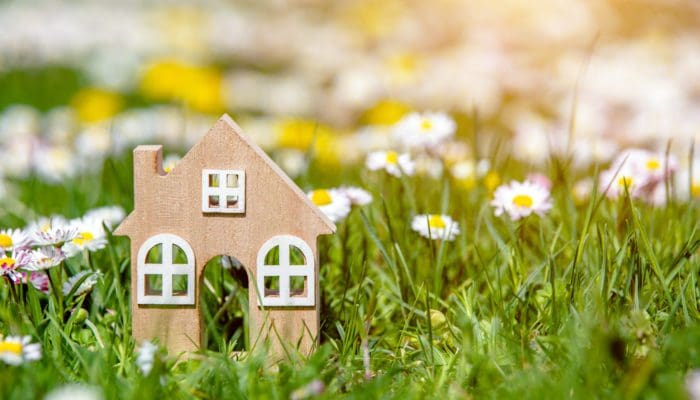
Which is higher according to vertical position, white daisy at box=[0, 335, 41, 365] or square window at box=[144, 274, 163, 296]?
square window at box=[144, 274, 163, 296]

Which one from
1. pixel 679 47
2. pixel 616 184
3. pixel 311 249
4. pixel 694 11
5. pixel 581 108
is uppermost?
pixel 694 11

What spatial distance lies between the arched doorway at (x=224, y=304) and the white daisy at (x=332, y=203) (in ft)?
0.80

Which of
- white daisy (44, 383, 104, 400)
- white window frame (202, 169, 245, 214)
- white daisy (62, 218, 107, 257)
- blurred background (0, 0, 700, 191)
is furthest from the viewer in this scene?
blurred background (0, 0, 700, 191)

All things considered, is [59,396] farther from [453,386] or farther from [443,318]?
[443,318]

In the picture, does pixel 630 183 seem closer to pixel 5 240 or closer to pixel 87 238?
pixel 87 238

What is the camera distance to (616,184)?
2.05 m

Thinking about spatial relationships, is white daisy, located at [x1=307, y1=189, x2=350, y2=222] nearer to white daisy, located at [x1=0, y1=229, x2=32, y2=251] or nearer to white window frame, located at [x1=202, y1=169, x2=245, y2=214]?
white window frame, located at [x1=202, y1=169, x2=245, y2=214]

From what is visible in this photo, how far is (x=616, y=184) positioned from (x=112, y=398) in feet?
4.33

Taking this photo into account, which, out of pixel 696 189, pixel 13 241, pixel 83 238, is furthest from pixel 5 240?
pixel 696 189

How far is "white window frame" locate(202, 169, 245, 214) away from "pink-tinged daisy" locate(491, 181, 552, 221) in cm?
60

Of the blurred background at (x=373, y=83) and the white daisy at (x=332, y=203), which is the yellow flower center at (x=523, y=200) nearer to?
the white daisy at (x=332, y=203)

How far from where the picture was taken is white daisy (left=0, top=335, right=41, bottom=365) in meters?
1.33

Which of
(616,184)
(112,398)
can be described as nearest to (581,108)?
(616,184)

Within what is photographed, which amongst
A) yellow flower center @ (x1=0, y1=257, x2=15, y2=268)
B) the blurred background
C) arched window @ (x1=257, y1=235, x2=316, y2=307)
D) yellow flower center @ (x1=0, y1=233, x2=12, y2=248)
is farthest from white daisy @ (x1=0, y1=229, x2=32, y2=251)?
the blurred background
